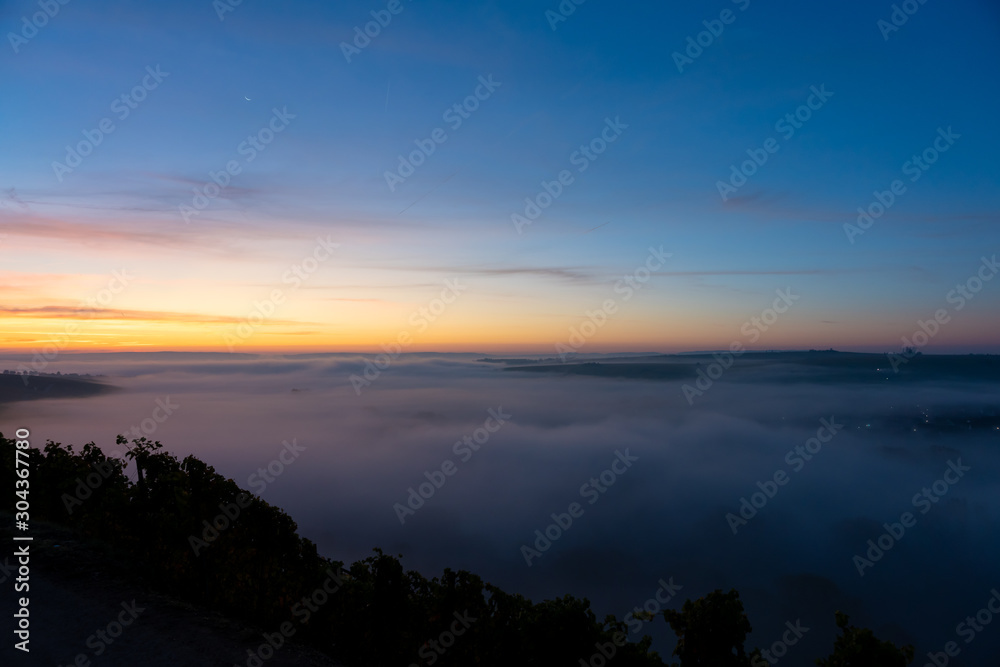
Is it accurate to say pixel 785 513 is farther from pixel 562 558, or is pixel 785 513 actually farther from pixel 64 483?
pixel 64 483

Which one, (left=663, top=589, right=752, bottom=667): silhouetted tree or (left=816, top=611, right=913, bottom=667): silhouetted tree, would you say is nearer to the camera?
(left=816, top=611, right=913, bottom=667): silhouetted tree

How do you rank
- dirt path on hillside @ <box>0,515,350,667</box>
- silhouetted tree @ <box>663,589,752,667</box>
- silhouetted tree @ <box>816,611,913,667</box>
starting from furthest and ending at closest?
dirt path on hillside @ <box>0,515,350,667</box>
silhouetted tree @ <box>663,589,752,667</box>
silhouetted tree @ <box>816,611,913,667</box>

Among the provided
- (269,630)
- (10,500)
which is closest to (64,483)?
(10,500)

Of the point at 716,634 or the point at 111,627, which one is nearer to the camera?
the point at 716,634

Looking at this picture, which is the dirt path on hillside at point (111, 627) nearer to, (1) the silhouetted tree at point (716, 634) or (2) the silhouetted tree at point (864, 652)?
(1) the silhouetted tree at point (716, 634)

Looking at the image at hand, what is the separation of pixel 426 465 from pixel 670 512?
3116 inches

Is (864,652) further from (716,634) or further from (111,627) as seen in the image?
(111,627)

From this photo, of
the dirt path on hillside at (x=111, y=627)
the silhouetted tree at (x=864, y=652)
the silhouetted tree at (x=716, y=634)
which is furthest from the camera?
the dirt path on hillside at (x=111, y=627)

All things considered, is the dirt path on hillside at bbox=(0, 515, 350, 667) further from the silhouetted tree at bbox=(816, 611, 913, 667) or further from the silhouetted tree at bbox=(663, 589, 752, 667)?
the silhouetted tree at bbox=(816, 611, 913, 667)

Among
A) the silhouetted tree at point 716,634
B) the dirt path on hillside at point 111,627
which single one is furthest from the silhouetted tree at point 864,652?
the dirt path on hillside at point 111,627

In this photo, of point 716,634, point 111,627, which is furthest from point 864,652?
point 111,627

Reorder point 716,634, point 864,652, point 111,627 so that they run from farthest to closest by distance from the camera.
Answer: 1. point 111,627
2. point 716,634
3. point 864,652

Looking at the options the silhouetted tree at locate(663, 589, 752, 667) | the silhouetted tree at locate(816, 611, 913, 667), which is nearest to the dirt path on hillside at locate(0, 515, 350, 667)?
the silhouetted tree at locate(663, 589, 752, 667)

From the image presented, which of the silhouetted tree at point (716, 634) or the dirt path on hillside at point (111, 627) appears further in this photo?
the dirt path on hillside at point (111, 627)
